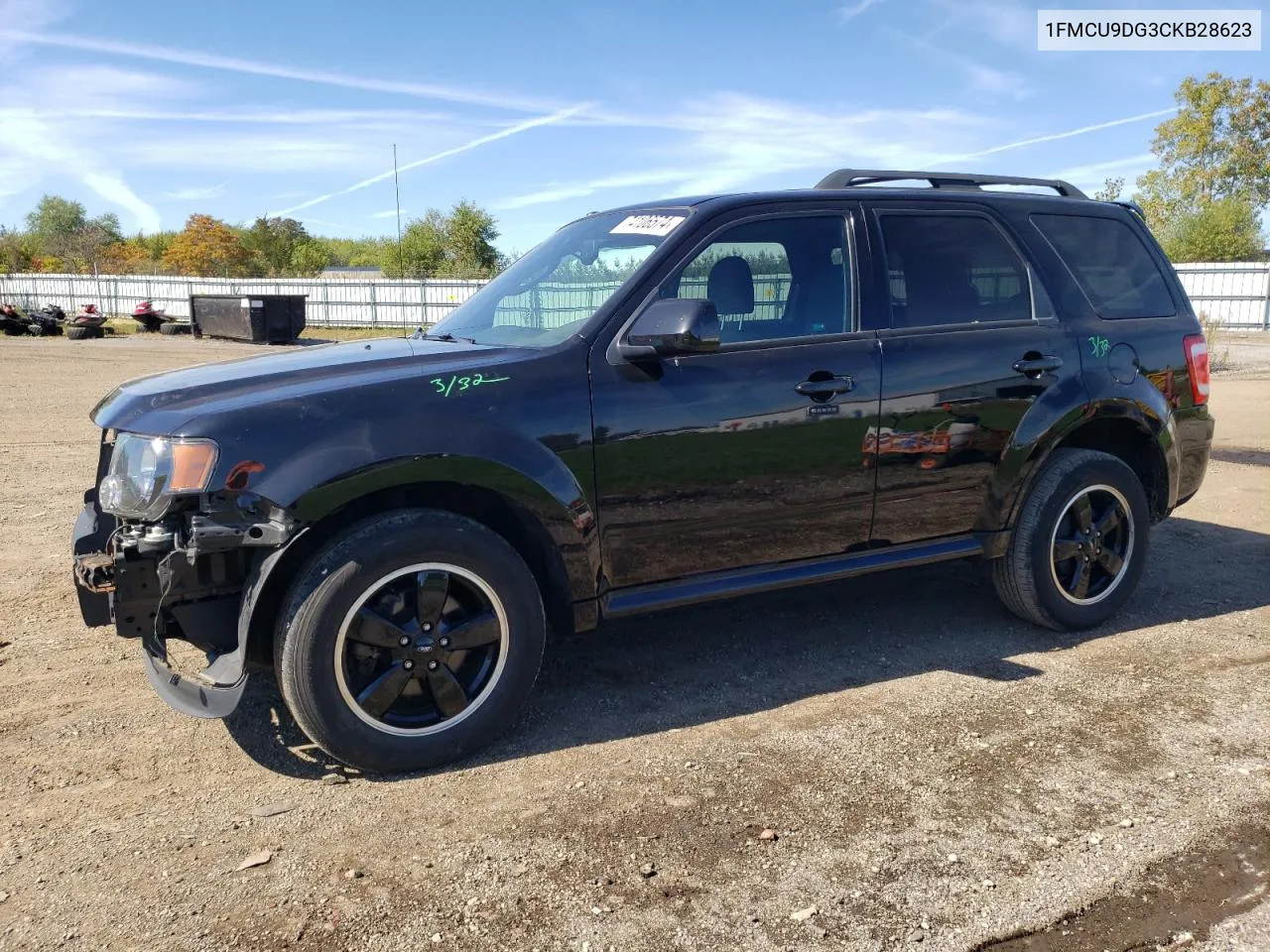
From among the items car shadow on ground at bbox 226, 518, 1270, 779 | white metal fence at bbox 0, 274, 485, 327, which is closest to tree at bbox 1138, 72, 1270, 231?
white metal fence at bbox 0, 274, 485, 327

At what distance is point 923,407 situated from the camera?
4.20 metres

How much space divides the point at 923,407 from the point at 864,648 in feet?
3.79

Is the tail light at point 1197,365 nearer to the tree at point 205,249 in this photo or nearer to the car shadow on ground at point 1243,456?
the car shadow on ground at point 1243,456

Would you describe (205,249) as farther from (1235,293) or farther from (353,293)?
(1235,293)

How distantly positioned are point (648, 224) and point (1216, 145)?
2285 inches

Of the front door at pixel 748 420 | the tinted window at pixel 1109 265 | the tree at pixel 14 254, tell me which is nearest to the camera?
the front door at pixel 748 420

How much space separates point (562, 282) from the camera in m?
4.18

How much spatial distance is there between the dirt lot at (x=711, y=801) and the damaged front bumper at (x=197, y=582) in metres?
0.38

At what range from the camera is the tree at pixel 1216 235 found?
44.3 m

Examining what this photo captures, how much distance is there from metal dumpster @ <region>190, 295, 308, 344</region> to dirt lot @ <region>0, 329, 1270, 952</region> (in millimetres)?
22864

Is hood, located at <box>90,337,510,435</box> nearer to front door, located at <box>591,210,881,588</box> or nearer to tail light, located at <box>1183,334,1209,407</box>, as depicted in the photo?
front door, located at <box>591,210,881,588</box>

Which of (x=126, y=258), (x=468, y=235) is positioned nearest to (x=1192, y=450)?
(x=468, y=235)

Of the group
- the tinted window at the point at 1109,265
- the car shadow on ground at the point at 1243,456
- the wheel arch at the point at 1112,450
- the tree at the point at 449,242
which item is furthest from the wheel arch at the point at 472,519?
the tree at the point at 449,242

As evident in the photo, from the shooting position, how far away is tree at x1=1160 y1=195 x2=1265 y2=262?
145 feet
